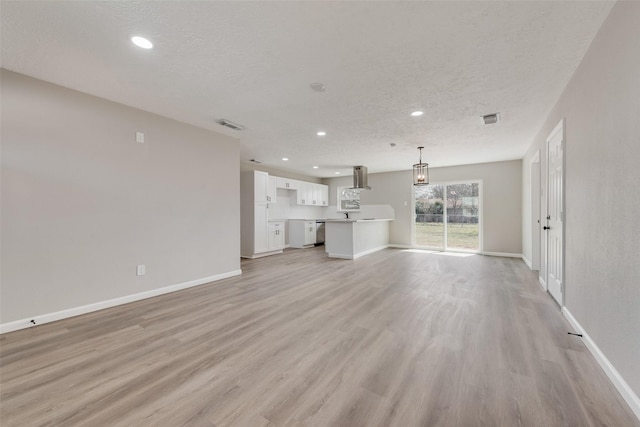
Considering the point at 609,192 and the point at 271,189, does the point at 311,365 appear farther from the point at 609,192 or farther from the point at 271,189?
the point at 271,189

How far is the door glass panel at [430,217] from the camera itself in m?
7.44

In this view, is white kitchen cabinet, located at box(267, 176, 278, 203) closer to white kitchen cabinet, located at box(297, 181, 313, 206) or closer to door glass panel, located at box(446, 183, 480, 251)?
white kitchen cabinet, located at box(297, 181, 313, 206)

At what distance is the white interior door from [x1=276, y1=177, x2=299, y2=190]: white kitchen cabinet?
5.94 meters

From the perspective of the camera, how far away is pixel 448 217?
732cm

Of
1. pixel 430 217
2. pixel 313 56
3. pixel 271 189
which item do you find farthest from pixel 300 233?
pixel 313 56

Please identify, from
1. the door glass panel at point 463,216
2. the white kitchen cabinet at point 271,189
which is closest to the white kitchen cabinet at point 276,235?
the white kitchen cabinet at point 271,189

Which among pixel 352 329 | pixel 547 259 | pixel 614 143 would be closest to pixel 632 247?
pixel 614 143

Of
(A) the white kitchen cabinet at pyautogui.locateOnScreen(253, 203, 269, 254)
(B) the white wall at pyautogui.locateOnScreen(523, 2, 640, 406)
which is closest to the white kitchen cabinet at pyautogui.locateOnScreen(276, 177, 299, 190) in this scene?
(A) the white kitchen cabinet at pyautogui.locateOnScreen(253, 203, 269, 254)

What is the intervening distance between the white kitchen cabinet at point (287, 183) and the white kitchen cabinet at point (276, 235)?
3.75 feet

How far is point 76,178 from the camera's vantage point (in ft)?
9.42

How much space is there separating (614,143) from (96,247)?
16.1 ft

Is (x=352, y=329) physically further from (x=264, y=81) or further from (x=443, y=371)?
(x=264, y=81)

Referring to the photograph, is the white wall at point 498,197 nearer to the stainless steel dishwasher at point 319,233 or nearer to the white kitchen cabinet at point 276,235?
the stainless steel dishwasher at point 319,233

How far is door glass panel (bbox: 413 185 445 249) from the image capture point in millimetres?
7441
